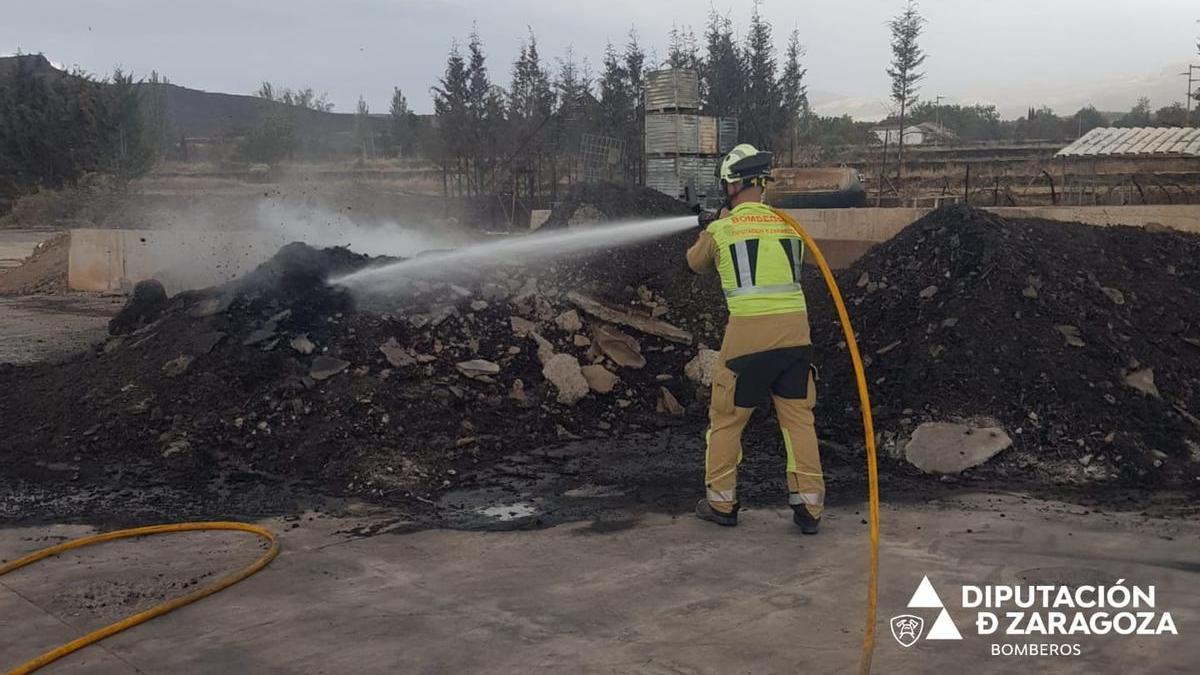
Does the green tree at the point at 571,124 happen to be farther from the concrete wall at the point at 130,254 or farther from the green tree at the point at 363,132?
the green tree at the point at 363,132

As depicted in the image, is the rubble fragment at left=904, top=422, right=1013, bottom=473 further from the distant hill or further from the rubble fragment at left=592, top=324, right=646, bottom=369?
the distant hill

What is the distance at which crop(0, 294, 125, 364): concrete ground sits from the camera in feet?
30.9

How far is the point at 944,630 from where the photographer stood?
3.26m

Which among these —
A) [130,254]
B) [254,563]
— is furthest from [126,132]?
[254,563]

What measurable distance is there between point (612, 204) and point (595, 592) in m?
6.97

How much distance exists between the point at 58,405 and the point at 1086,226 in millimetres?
8568

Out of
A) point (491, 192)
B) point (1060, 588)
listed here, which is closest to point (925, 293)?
point (1060, 588)

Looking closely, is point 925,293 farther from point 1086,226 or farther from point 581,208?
point 581,208

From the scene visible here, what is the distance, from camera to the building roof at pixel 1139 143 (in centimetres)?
2175

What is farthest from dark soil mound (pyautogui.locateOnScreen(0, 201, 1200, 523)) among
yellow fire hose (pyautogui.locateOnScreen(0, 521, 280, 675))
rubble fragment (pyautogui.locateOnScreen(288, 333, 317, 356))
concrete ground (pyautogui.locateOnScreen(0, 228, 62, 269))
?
concrete ground (pyautogui.locateOnScreen(0, 228, 62, 269))

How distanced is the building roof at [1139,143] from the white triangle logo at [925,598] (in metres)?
20.6

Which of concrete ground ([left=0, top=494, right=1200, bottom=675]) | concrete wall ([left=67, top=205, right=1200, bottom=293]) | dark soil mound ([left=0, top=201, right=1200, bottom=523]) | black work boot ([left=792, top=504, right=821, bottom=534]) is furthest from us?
concrete wall ([left=67, top=205, right=1200, bottom=293])

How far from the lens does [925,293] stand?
7.03m

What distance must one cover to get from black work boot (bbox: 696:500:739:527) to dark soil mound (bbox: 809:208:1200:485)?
1730 millimetres
